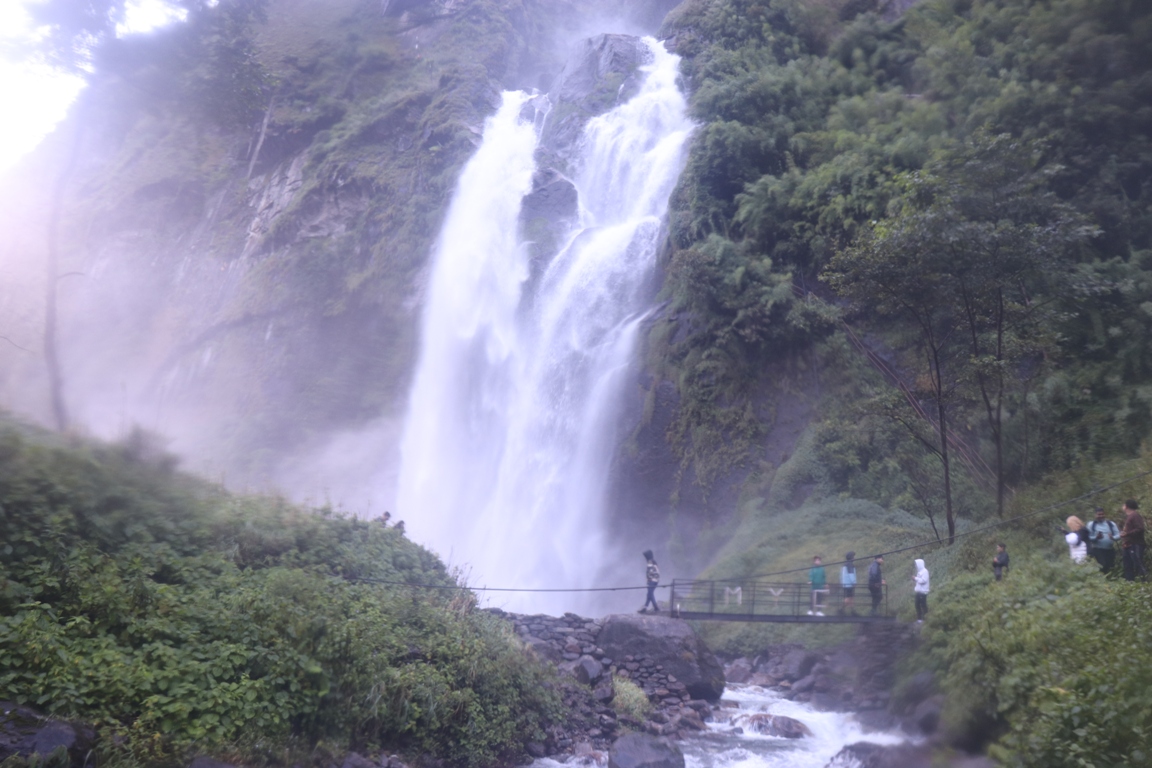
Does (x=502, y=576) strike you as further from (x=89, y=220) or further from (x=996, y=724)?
(x=89, y=220)

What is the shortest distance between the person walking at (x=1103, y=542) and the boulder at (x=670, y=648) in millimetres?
6024

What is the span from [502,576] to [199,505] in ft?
42.4

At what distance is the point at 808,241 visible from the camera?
18.7m

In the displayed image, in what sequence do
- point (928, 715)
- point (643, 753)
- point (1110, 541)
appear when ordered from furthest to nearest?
point (643, 753), point (1110, 541), point (928, 715)

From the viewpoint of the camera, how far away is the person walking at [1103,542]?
331 inches

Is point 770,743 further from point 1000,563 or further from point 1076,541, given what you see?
point 1076,541

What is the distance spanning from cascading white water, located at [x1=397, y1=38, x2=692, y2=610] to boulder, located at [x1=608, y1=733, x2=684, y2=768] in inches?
331

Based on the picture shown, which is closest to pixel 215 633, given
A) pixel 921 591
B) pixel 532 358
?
pixel 921 591

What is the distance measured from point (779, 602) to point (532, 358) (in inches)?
558

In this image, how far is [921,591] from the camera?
421 inches

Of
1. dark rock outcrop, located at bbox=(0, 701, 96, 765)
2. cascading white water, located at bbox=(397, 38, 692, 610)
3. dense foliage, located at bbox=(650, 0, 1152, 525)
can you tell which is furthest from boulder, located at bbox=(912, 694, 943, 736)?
cascading white water, located at bbox=(397, 38, 692, 610)

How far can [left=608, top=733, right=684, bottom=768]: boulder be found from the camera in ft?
30.0

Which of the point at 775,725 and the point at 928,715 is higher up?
the point at 928,715

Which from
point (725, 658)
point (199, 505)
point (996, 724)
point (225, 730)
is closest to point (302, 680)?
point (225, 730)
